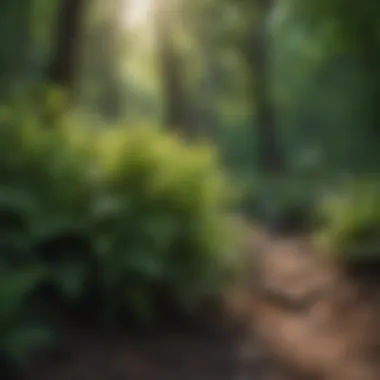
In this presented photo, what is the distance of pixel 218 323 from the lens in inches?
249

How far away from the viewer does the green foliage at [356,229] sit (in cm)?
784

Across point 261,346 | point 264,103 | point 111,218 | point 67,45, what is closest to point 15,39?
point 67,45

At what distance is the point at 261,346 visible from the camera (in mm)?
6102

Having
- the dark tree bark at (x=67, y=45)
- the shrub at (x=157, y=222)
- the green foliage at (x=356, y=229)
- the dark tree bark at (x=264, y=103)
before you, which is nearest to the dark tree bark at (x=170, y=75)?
the dark tree bark at (x=264, y=103)

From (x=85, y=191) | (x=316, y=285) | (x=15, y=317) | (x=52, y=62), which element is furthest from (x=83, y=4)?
(x=15, y=317)

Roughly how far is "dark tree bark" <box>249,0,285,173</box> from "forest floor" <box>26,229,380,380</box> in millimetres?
10918

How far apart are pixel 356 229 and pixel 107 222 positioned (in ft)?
10.6

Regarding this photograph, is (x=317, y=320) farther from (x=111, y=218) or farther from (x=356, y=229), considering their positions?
(x=111, y=218)

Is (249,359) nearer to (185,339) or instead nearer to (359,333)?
(185,339)

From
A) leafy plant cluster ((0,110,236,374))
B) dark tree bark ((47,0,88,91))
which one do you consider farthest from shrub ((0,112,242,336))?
dark tree bark ((47,0,88,91))

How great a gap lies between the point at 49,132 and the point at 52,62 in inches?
95.5

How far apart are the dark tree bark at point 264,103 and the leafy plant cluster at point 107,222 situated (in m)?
11.5

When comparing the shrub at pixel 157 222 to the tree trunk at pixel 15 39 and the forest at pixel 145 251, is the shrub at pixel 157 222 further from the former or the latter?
the tree trunk at pixel 15 39

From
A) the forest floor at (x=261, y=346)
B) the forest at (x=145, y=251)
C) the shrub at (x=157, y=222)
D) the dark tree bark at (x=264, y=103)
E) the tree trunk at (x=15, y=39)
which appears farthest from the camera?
the dark tree bark at (x=264, y=103)
